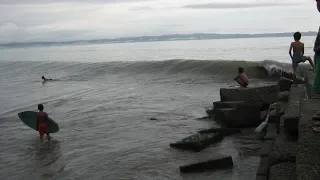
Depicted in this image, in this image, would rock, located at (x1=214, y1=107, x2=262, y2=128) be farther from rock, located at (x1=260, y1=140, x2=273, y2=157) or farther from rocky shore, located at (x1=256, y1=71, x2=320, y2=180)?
rock, located at (x1=260, y1=140, x2=273, y2=157)

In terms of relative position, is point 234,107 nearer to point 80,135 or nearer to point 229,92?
point 229,92

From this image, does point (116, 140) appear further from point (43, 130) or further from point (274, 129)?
point (274, 129)

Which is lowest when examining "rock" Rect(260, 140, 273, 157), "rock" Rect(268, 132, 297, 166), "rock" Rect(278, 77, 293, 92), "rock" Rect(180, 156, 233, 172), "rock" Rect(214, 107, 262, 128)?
"rock" Rect(180, 156, 233, 172)

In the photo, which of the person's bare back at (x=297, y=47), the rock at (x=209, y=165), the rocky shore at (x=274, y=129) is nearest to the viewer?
the rocky shore at (x=274, y=129)

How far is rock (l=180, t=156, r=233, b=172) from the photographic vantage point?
295 inches

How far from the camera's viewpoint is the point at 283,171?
4570 millimetres

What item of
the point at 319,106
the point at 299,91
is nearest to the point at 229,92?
the point at 299,91

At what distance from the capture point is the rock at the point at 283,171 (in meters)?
4.38

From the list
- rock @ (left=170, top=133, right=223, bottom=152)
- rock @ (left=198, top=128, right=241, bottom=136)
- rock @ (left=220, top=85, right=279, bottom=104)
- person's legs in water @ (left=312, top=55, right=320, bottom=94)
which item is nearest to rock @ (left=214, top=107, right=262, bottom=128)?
rock @ (left=198, top=128, right=241, bottom=136)

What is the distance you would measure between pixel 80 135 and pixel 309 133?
28.7ft

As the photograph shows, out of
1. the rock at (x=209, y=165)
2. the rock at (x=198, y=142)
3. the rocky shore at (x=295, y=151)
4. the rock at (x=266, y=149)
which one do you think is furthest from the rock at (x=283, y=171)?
the rock at (x=198, y=142)

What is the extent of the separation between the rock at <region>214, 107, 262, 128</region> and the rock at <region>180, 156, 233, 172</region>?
10.7ft

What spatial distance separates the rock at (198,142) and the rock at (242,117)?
3.77ft

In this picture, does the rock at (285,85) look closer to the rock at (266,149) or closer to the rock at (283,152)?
the rock at (266,149)
